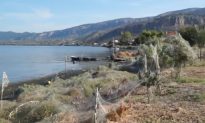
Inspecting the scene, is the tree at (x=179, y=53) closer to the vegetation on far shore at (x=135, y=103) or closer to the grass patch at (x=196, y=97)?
the vegetation on far shore at (x=135, y=103)

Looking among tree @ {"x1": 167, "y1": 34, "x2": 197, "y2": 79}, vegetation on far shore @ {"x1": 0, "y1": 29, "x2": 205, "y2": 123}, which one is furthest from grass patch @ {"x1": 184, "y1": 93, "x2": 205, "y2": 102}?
tree @ {"x1": 167, "y1": 34, "x2": 197, "y2": 79}

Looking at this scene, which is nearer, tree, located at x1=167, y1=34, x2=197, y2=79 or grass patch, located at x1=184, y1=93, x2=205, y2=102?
grass patch, located at x1=184, y1=93, x2=205, y2=102

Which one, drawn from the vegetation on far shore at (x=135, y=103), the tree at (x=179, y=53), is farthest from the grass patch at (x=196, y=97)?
the tree at (x=179, y=53)

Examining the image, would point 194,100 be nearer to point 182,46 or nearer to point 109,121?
point 109,121

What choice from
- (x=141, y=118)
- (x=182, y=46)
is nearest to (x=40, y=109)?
(x=141, y=118)

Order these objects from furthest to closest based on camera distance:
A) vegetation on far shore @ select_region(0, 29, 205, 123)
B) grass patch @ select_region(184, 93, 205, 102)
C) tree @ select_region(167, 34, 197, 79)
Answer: tree @ select_region(167, 34, 197, 79) < grass patch @ select_region(184, 93, 205, 102) < vegetation on far shore @ select_region(0, 29, 205, 123)

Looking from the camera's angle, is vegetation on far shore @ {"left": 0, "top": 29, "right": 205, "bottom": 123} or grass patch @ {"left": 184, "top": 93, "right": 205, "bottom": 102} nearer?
vegetation on far shore @ {"left": 0, "top": 29, "right": 205, "bottom": 123}

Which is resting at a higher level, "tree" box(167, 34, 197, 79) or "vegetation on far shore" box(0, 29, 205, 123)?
"tree" box(167, 34, 197, 79)

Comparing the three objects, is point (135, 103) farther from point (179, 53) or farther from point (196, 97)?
point (179, 53)

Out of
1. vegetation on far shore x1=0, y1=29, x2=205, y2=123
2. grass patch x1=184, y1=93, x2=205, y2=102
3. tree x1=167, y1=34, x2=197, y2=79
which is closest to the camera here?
vegetation on far shore x1=0, y1=29, x2=205, y2=123

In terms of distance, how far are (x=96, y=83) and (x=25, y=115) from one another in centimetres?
838

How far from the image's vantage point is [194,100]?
16.3 m

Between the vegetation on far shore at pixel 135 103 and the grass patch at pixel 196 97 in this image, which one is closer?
the vegetation on far shore at pixel 135 103

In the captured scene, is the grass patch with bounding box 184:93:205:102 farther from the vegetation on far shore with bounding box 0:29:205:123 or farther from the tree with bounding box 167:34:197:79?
the tree with bounding box 167:34:197:79
